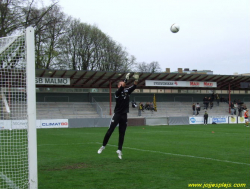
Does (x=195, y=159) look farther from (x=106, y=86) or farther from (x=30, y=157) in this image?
(x=106, y=86)

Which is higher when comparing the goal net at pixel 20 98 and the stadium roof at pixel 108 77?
the stadium roof at pixel 108 77

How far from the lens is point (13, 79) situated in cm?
766

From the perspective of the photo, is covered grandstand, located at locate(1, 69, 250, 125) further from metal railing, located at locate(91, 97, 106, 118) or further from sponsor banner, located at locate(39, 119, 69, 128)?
sponsor banner, located at locate(39, 119, 69, 128)

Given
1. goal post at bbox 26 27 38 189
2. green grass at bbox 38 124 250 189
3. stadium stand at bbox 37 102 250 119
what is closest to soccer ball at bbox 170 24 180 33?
green grass at bbox 38 124 250 189

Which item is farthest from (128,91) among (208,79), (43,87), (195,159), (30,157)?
(208,79)

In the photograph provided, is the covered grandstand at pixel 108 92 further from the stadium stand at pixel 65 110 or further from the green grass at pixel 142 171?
the green grass at pixel 142 171

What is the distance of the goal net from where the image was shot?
252 inches

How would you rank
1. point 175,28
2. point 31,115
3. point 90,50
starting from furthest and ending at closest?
point 90,50, point 175,28, point 31,115

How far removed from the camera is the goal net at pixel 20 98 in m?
6.40

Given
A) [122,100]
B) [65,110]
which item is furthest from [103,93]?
[122,100]

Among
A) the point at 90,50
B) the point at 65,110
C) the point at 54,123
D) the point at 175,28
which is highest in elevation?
the point at 90,50

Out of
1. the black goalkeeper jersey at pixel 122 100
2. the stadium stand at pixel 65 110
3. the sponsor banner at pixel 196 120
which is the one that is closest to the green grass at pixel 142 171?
the black goalkeeper jersey at pixel 122 100

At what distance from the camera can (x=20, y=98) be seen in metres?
7.77

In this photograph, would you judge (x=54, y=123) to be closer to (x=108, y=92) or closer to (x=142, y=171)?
(x=108, y=92)
